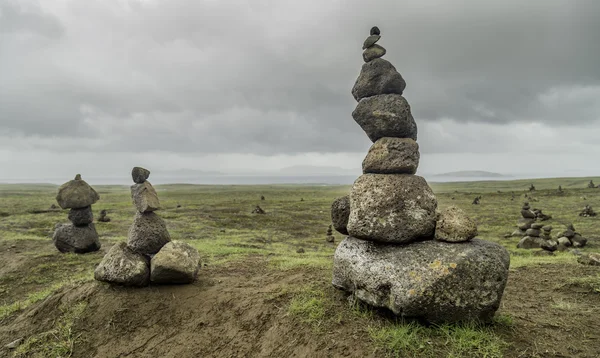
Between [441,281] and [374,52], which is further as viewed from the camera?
[374,52]

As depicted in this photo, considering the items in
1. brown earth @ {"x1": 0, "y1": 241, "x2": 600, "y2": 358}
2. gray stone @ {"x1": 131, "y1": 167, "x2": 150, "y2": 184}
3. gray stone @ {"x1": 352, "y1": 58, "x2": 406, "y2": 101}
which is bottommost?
brown earth @ {"x1": 0, "y1": 241, "x2": 600, "y2": 358}

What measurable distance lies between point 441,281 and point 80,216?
786 inches

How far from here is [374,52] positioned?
30.3 feet

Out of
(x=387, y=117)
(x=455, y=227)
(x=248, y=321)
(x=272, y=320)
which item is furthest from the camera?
(x=387, y=117)

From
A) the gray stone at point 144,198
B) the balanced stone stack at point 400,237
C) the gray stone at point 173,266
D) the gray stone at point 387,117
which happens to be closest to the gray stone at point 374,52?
the balanced stone stack at point 400,237

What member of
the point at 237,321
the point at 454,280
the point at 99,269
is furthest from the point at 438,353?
the point at 99,269

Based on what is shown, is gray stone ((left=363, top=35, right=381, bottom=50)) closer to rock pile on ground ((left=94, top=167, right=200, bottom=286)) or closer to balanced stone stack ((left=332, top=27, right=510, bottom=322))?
balanced stone stack ((left=332, top=27, right=510, bottom=322))

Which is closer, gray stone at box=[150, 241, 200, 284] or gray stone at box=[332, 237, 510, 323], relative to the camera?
gray stone at box=[332, 237, 510, 323]

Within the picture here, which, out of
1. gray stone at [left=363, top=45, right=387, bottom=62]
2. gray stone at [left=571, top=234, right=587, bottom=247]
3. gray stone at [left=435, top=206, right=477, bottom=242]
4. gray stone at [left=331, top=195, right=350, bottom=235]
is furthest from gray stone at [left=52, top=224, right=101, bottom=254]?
gray stone at [left=571, top=234, right=587, bottom=247]

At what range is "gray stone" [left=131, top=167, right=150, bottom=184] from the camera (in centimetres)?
1141

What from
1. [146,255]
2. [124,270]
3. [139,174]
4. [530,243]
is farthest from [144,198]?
[530,243]

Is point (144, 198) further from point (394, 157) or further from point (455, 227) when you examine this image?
point (455, 227)

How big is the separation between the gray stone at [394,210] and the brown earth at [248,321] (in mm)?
2148

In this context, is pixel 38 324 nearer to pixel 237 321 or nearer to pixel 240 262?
pixel 237 321
